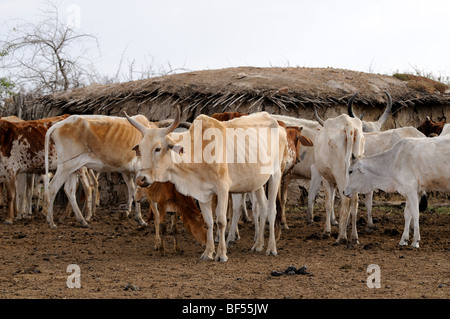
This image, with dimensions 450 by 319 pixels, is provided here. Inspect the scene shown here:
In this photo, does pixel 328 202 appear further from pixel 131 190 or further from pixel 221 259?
pixel 131 190

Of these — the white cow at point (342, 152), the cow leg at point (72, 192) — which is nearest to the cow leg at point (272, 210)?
the white cow at point (342, 152)

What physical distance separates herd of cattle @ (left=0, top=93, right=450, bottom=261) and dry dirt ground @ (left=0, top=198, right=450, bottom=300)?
0.36m

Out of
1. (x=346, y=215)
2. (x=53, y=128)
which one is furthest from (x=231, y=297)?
(x=53, y=128)

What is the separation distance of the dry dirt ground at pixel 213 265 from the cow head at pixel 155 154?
0.97 meters

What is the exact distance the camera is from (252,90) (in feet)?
44.7

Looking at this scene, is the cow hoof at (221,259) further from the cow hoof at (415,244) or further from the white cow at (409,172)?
the cow hoof at (415,244)

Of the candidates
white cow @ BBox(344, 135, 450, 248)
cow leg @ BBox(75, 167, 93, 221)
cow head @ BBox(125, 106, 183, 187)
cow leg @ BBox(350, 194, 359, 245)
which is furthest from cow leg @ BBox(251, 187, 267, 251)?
cow leg @ BBox(75, 167, 93, 221)

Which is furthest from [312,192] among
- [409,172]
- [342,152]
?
[409,172]

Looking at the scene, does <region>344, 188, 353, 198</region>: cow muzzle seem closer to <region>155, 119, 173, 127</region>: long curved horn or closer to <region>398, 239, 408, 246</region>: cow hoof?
<region>398, 239, 408, 246</region>: cow hoof

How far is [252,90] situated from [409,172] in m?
5.52

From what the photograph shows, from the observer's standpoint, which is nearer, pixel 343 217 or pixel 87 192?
pixel 343 217

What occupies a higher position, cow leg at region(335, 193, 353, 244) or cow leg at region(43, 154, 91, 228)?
cow leg at region(43, 154, 91, 228)

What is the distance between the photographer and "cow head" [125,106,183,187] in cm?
701

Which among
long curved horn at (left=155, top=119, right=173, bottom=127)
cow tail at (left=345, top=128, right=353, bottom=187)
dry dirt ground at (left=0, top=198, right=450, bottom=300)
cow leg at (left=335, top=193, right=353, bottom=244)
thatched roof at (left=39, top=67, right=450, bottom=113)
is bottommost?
dry dirt ground at (left=0, top=198, right=450, bottom=300)
